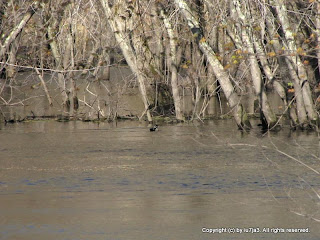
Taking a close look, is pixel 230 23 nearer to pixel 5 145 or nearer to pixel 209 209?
pixel 5 145

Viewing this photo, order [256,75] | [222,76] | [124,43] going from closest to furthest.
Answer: [256,75] → [222,76] → [124,43]

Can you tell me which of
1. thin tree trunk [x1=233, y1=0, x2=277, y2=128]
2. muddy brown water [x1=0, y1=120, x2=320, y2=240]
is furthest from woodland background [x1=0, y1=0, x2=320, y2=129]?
muddy brown water [x1=0, y1=120, x2=320, y2=240]

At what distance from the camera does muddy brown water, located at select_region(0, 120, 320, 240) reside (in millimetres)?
9695

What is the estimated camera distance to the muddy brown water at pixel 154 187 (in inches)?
382

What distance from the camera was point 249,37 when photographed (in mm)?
21750

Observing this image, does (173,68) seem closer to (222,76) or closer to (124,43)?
(124,43)

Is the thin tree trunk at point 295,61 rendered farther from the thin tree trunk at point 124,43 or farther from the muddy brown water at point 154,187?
the thin tree trunk at point 124,43

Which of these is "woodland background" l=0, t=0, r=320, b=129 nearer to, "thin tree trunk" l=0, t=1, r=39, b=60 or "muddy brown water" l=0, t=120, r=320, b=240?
"thin tree trunk" l=0, t=1, r=39, b=60

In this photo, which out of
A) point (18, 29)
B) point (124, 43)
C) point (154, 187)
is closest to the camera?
point (154, 187)

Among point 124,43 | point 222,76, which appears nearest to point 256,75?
point 222,76

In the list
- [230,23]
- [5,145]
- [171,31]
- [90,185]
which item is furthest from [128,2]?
[90,185]

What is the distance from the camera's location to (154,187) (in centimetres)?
1280

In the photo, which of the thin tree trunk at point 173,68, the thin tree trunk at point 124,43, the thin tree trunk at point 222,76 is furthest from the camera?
the thin tree trunk at point 173,68

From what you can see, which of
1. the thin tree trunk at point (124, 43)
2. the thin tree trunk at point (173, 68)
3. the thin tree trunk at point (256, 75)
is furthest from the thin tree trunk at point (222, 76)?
the thin tree trunk at point (124, 43)
